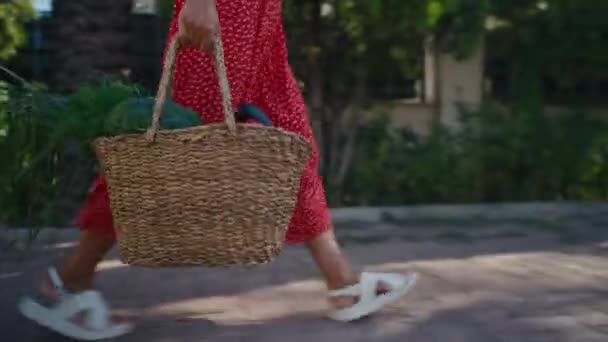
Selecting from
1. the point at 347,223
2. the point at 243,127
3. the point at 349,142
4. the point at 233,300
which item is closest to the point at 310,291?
the point at 233,300

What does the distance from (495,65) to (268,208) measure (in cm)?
548

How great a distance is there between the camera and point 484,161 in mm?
6781

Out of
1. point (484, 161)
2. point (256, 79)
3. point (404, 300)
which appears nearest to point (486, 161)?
point (484, 161)

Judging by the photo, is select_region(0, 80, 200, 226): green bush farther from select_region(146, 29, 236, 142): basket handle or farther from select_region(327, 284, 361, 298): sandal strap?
select_region(327, 284, 361, 298): sandal strap

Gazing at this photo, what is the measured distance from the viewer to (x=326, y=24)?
654 centimetres

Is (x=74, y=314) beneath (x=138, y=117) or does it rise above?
beneath

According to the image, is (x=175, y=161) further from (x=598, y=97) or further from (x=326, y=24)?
(x=598, y=97)

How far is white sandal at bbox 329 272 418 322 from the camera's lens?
10.8 feet

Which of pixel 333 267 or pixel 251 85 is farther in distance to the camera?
pixel 333 267

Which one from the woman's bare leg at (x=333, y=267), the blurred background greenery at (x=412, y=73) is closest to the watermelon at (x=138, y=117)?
the woman's bare leg at (x=333, y=267)

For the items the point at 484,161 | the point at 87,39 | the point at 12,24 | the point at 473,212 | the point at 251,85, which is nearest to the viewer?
the point at 251,85

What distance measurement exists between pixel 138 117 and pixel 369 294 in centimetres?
112

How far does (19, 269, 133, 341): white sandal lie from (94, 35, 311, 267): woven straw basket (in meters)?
0.40

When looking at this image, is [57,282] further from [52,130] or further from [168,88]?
[168,88]
